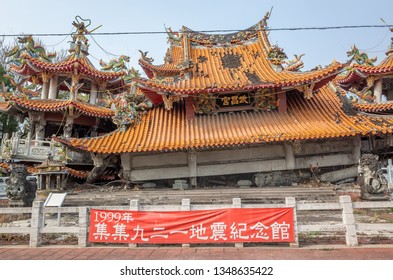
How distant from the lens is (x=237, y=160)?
11.4 meters

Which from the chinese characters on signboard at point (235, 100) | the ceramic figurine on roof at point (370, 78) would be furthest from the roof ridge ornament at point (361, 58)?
the chinese characters on signboard at point (235, 100)

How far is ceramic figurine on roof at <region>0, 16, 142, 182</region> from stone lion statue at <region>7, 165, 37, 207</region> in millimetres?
6544

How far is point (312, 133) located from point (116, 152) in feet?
25.2

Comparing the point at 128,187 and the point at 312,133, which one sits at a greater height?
the point at 312,133

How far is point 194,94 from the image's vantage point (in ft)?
40.3

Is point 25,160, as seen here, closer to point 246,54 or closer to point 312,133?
point 246,54

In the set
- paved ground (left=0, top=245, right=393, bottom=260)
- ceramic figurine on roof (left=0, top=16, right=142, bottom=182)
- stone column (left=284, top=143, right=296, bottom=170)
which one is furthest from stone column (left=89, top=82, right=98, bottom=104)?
paved ground (left=0, top=245, right=393, bottom=260)

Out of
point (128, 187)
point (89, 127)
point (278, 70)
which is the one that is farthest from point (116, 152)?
point (89, 127)

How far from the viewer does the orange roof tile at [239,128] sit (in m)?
10.3

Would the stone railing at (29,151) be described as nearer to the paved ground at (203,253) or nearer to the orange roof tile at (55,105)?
the orange roof tile at (55,105)

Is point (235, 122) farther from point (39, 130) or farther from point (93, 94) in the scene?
point (39, 130)

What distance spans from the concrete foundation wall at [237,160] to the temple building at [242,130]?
0.04 metres

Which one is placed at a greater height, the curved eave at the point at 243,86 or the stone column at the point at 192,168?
the curved eave at the point at 243,86

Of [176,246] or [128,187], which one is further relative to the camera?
[128,187]
